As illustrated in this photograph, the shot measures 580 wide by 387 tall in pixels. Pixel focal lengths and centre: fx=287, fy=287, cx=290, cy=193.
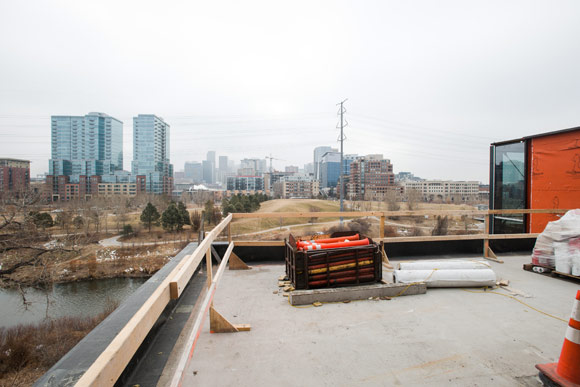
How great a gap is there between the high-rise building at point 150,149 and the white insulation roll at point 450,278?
398 ft

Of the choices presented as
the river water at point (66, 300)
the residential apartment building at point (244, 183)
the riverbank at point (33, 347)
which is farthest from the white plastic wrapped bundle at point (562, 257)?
the residential apartment building at point (244, 183)

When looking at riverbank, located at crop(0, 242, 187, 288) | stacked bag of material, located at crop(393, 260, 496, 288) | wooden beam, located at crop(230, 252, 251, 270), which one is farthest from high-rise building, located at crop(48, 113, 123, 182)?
stacked bag of material, located at crop(393, 260, 496, 288)

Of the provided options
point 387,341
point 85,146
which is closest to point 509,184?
point 387,341

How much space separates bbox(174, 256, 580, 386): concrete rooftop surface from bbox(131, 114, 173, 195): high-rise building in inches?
4780

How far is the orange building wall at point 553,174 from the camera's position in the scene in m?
7.85

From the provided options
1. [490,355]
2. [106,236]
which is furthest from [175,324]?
[106,236]

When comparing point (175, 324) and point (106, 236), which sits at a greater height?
point (175, 324)

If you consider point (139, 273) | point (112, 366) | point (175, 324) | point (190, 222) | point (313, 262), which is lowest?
point (139, 273)

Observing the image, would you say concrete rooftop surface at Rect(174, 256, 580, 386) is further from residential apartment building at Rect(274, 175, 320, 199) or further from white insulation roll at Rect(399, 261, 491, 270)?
residential apartment building at Rect(274, 175, 320, 199)

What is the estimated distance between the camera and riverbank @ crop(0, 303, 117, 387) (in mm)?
14141

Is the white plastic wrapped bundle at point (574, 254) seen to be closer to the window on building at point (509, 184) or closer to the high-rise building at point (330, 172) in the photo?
the window on building at point (509, 184)

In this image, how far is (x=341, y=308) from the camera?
4.01 metres

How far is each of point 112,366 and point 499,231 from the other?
12.3m

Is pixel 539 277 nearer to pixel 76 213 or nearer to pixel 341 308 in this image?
pixel 341 308
